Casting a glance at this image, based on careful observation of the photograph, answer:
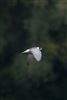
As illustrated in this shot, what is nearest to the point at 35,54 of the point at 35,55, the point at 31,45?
the point at 35,55

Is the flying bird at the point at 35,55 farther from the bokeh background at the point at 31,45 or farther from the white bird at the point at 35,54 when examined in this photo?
the bokeh background at the point at 31,45

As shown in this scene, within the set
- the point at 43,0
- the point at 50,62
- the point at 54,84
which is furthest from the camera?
the point at 54,84

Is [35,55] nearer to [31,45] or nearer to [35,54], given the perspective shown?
[35,54]

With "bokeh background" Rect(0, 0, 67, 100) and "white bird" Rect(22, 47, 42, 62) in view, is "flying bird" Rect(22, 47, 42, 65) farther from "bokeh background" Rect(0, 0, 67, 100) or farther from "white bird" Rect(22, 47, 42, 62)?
"bokeh background" Rect(0, 0, 67, 100)

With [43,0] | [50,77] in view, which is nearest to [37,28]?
[43,0]

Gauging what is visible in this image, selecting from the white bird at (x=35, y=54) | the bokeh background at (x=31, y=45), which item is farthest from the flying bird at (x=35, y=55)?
the bokeh background at (x=31, y=45)

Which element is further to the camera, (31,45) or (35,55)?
(31,45)

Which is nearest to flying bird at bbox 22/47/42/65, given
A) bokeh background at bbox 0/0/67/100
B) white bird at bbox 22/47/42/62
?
white bird at bbox 22/47/42/62

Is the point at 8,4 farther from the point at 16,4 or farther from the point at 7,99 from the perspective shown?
the point at 7,99

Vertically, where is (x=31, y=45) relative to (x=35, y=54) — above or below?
above
